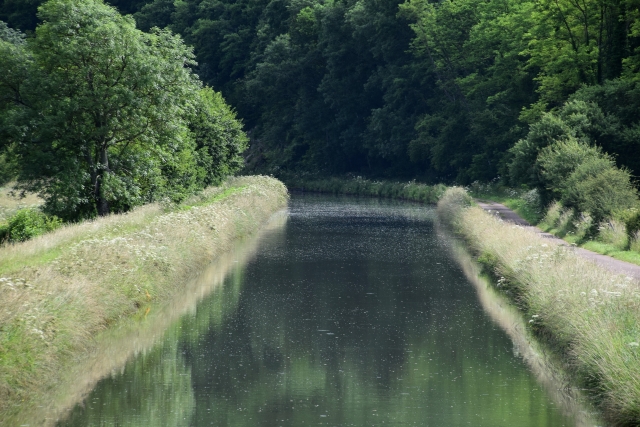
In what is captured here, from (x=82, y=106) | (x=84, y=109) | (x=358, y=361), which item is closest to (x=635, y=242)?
(x=358, y=361)

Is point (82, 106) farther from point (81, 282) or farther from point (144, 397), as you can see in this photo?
point (144, 397)

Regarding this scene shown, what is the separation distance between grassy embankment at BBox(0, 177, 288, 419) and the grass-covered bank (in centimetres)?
4119

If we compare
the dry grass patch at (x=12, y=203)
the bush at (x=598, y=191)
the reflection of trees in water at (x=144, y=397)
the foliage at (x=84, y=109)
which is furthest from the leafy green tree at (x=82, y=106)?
the reflection of trees in water at (x=144, y=397)

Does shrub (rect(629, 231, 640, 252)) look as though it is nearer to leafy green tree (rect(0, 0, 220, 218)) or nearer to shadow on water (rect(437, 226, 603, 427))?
shadow on water (rect(437, 226, 603, 427))

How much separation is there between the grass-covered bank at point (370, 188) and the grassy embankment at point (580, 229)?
20009 mm

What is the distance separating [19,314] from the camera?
1374 centimetres

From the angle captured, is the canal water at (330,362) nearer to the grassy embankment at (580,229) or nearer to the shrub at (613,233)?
the grassy embankment at (580,229)

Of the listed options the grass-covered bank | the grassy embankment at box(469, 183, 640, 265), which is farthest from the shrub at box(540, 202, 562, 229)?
the grass-covered bank

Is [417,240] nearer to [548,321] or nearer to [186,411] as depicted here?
[548,321]

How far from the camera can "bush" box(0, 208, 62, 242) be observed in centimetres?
3025

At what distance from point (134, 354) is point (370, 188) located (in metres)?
71.0

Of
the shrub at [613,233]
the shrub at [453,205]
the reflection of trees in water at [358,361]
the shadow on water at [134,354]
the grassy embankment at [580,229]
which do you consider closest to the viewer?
the shadow on water at [134,354]

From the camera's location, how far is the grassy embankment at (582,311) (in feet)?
40.1

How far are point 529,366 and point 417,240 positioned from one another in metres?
24.8
